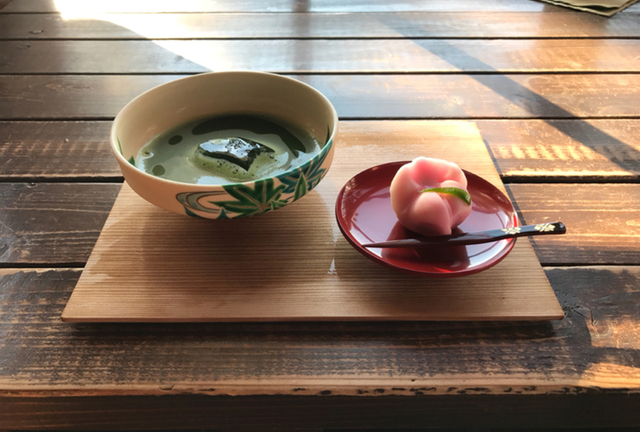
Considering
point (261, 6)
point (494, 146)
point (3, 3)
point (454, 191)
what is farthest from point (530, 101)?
point (3, 3)

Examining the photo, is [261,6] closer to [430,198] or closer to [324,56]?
[324,56]

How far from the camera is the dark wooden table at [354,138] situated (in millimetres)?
332

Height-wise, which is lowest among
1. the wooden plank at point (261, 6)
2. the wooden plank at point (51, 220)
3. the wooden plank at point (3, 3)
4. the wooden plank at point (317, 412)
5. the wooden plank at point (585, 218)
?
the wooden plank at point (317, 412)

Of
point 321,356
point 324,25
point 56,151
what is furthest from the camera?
point 324,25

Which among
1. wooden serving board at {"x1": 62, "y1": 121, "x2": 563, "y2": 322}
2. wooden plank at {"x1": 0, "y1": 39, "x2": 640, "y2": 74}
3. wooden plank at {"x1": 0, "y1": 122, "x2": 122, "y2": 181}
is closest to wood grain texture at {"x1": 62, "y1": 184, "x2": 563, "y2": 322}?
wooden serving board at {"x1": 62, "y1": 121, "x2": 563, "y2": 322}

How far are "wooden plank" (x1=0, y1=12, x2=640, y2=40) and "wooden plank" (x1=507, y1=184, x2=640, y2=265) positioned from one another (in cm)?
51

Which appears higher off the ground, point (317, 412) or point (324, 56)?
point (324, 56)

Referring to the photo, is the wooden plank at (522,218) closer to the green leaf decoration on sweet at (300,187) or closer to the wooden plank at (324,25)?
the green leaf decoration on sweet at (300,187)

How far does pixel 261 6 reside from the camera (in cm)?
104

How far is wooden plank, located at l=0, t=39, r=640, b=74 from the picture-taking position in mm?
796

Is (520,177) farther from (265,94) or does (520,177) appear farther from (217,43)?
(217,43)

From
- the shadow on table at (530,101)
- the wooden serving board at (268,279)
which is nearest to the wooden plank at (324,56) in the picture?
the shadow on table at (530,101)

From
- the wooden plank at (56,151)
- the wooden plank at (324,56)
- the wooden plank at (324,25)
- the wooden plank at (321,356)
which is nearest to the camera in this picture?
the wooden plank at (321,356)

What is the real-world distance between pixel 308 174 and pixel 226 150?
0.10 m
